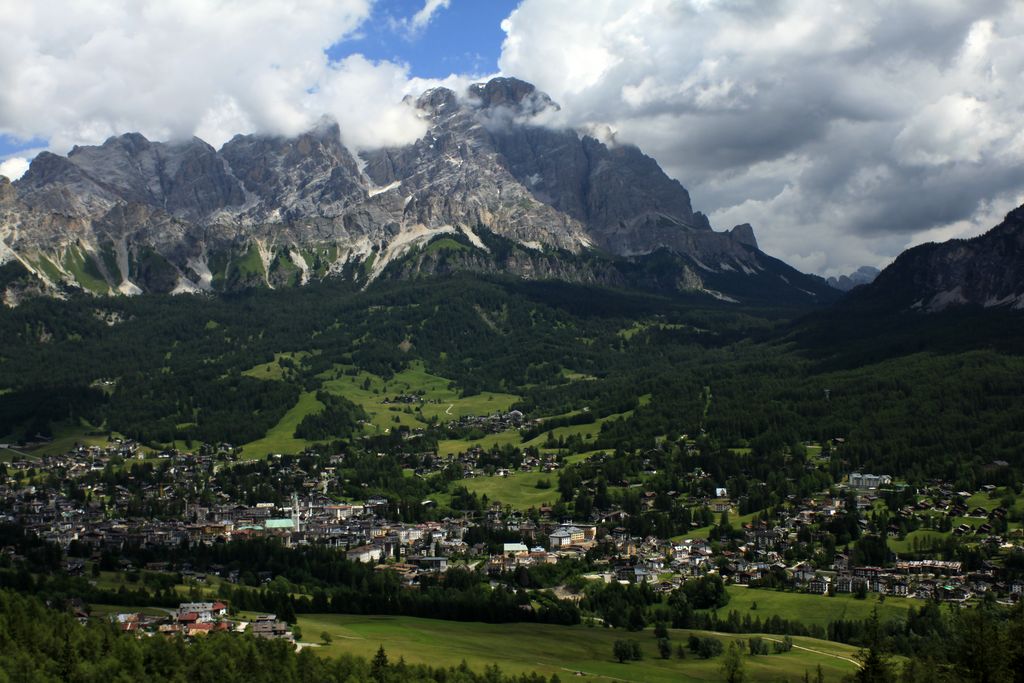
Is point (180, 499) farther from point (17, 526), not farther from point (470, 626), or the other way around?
point (470, 626)

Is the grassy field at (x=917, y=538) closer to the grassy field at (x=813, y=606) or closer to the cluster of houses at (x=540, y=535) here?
the cluster of houses at (x=540, y=535)

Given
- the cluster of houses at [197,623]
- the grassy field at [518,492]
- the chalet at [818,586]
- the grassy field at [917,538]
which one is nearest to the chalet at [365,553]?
the grassy field at [518,492]

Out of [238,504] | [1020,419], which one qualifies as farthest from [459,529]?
[1020,419]

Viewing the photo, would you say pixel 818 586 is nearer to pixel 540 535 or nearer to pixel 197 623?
pixel 540 535

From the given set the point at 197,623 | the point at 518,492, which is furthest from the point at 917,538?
the point at 197,623

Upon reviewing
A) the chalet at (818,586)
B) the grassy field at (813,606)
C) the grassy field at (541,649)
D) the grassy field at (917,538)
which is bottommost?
the grassy field at (541,649)

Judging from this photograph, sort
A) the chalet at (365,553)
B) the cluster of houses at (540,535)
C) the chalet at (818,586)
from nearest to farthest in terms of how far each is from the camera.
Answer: the chalet at (818,586), the cluster of houses at (540,535), the chalet at (365,553)

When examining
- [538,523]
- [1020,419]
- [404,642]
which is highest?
[1020,419]
